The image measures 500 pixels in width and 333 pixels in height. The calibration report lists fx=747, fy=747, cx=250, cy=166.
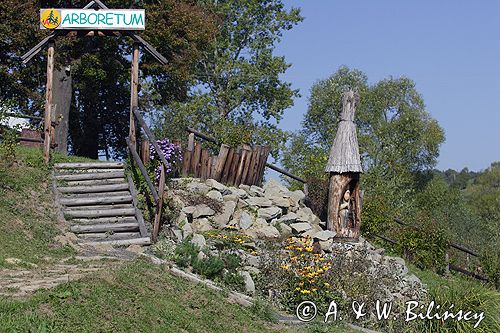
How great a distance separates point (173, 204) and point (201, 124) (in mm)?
19931

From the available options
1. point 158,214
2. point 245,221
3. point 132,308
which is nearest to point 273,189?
point 245,221

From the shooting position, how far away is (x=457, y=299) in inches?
482

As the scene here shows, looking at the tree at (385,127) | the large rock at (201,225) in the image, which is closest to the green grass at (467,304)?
the large rock at (201,225)

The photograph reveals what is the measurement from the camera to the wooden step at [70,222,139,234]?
557 inches

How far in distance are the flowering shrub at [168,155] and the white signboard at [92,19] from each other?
2782mm

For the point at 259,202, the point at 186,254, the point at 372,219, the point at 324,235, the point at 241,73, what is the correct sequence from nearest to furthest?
the point at 186,254, the point at 324,235, the point at 259,202, the point at 372,219, the point at 241,73

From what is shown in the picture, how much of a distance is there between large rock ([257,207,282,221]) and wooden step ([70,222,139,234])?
3.03m

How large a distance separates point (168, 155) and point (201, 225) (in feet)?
8.38

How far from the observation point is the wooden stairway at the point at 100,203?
1416 cm

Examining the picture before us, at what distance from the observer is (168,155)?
17.2 meters

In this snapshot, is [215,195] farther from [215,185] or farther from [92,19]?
[92,19]

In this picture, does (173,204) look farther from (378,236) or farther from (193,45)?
(193,45)

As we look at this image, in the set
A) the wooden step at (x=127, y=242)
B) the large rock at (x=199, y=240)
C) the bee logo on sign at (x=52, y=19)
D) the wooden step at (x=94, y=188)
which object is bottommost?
the wooden step at (x=127, y=242)

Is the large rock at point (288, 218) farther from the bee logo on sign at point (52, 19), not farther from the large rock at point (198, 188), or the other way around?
the bee logo on sign at point (52, 19)
